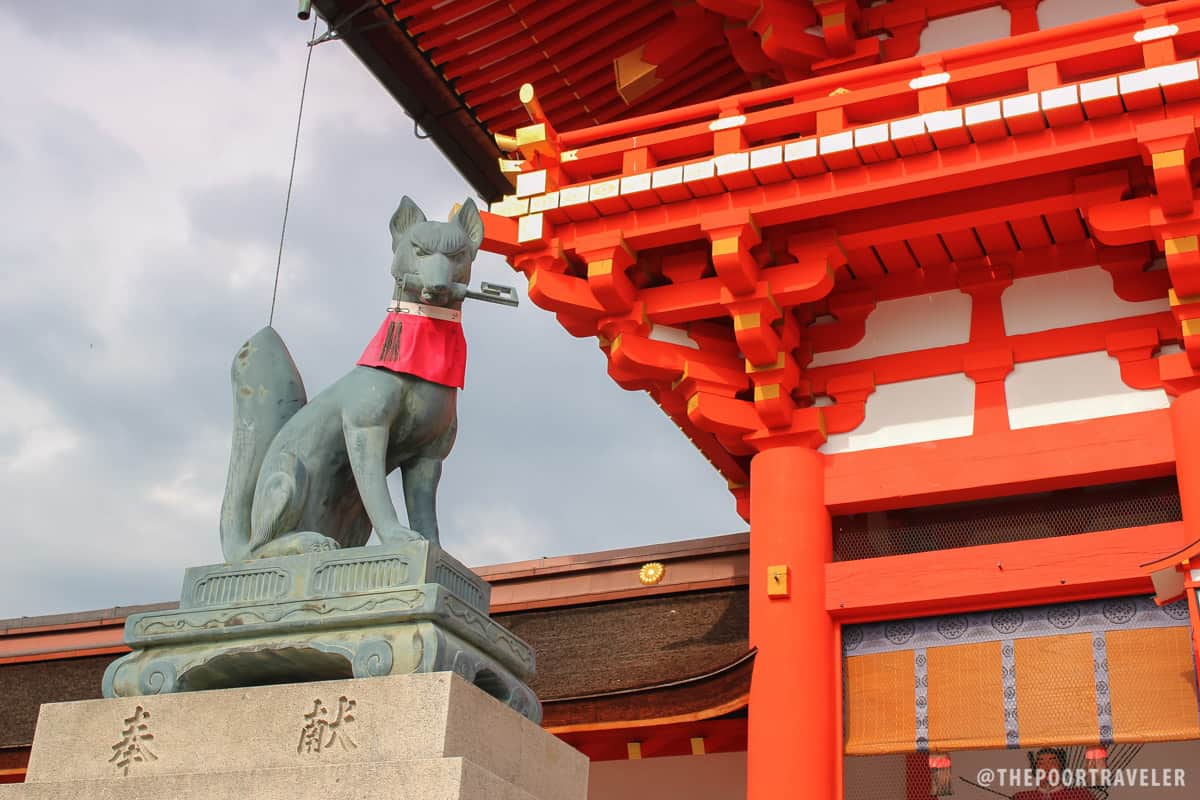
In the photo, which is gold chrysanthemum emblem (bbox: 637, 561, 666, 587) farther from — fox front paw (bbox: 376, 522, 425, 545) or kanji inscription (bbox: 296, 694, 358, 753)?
kanji inscription (bbox: 296, 694, 358, 753)

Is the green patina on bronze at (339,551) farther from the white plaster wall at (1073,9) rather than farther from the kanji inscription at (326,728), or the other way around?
the white plaster wall at (1073,9)

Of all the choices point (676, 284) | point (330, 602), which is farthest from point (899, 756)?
point (330, 602)

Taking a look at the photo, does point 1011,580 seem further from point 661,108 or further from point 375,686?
point 661,108

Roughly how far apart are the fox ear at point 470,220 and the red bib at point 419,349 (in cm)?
38

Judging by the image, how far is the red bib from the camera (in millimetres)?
5250

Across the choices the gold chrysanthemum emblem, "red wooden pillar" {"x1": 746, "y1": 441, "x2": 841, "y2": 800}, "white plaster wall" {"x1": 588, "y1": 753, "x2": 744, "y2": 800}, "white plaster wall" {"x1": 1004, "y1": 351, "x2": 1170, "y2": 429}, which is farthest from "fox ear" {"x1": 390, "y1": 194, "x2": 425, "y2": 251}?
"white plaster wall" {"x1": 588, "y1": 753, "x2": 744, "y2": 800}

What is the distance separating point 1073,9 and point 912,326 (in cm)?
243

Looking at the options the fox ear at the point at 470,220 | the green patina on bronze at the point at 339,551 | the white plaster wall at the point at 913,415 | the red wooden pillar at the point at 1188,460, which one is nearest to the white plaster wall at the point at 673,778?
the white plaster wall at the point at 913,415

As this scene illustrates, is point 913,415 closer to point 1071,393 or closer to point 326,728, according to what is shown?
point 1071,393

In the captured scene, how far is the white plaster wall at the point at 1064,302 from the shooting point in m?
8.09

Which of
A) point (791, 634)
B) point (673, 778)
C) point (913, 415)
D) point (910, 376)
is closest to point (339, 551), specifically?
point (791, 634)

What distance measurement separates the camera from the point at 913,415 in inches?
325

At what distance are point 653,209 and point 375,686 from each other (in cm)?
434

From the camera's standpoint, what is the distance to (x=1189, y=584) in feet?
22.1
